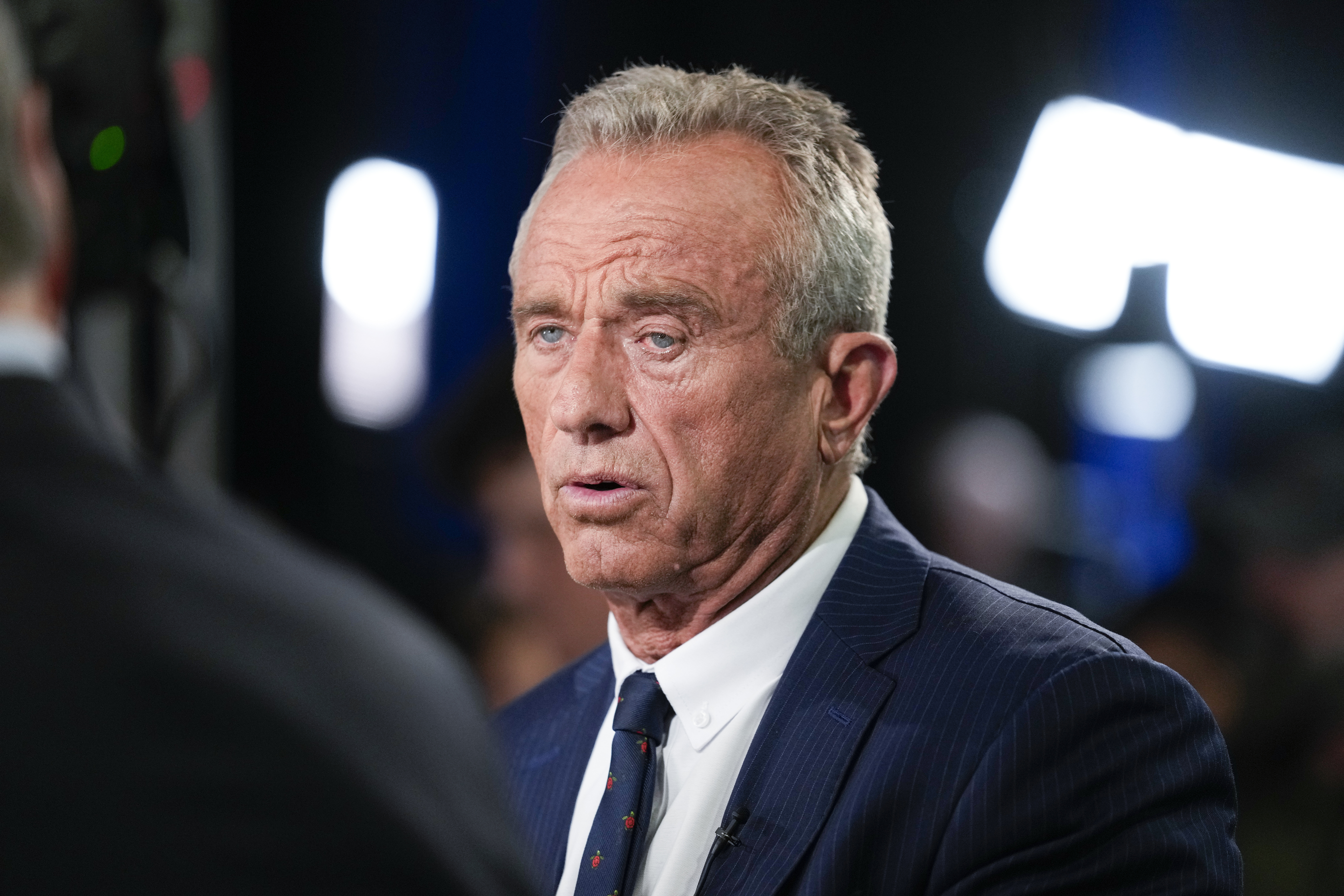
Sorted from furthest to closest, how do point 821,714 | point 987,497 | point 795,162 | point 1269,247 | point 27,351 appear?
1. point 987,497
2. point 1269,247
3. point 795,162
4. point 821,714
5. point 27,351

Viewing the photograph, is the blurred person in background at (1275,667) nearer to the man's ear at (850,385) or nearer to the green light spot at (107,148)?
the man's ear at (850,385)

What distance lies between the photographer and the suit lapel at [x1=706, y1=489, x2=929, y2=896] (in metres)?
1.64

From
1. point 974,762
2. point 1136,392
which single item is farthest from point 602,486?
point 1136,392

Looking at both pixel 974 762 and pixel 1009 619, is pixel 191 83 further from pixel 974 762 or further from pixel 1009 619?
pixel 974 762

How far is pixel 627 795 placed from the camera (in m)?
1.78

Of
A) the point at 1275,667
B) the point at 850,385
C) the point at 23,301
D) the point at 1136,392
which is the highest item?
the point at 23,301

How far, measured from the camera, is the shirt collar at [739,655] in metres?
1.83

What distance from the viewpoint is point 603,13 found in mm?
5180

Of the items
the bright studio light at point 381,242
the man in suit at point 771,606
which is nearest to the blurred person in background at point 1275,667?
the man in suit at point 771,606

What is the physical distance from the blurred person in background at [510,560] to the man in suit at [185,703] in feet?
8.26

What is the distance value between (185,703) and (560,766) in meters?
1.30

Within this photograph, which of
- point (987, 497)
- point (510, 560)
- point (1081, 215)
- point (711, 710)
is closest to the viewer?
point (711, 710)

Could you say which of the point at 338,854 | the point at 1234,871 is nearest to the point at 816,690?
the point at 1234,871

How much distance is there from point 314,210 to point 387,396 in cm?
80
